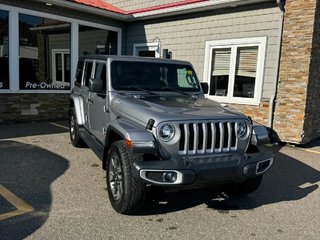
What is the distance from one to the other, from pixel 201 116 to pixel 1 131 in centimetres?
652

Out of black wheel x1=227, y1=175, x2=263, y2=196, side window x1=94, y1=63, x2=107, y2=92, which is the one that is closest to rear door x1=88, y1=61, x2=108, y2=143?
side window x1=94, y1=63, x2=107, y2=92

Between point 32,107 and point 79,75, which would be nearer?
point 79,75

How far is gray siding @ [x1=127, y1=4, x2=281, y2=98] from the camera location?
8.25 m

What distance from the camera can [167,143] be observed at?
3500 millimetres

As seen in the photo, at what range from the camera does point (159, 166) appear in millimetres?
3373

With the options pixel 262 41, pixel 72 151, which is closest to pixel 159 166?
pixel 72 151

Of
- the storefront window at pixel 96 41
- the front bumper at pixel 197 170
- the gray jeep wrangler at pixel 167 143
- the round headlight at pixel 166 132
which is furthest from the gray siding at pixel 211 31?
the round headlight at pixel 166 132

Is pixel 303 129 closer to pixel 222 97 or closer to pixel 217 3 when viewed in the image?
pixel 222 97

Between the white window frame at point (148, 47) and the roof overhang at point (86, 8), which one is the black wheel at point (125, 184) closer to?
the roof overhang at point (86, 8)

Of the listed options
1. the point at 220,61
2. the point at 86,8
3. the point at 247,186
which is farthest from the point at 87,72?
the point at 86,8

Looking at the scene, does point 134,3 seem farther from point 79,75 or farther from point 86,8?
point 79,75

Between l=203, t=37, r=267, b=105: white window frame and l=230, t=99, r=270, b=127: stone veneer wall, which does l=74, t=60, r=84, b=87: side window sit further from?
l=230, t=99, r=270, b=127: stone veneer wall

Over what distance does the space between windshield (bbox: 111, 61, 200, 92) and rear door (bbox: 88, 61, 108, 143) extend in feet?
0.77

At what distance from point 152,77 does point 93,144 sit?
1458mm
